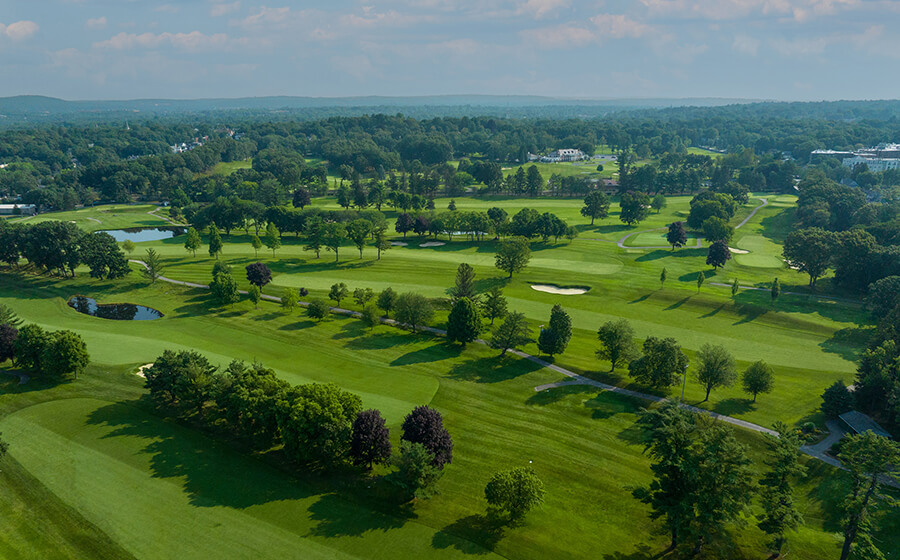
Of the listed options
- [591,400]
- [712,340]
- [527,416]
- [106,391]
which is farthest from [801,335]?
[106,391]

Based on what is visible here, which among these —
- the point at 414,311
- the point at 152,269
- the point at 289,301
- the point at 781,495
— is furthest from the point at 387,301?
the point at 781,495

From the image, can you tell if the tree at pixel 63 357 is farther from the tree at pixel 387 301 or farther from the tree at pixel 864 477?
the tree at pixel 864 477

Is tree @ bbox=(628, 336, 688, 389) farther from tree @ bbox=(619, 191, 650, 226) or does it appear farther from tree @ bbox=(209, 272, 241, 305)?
tree @ bbox=(619, 191, 650, 226)

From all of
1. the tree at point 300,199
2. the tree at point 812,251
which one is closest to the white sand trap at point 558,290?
the tree at point 812,251

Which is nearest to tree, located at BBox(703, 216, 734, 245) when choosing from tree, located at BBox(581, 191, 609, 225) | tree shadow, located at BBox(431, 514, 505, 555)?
tree, located at BBox(581, 191, 609, 225)

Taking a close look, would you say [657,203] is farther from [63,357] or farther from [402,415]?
[63,357]

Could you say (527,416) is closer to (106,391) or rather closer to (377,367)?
(377,367)

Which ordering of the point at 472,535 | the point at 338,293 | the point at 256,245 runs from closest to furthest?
the point at 472,535, the point at 338,293, the point at 256,245
